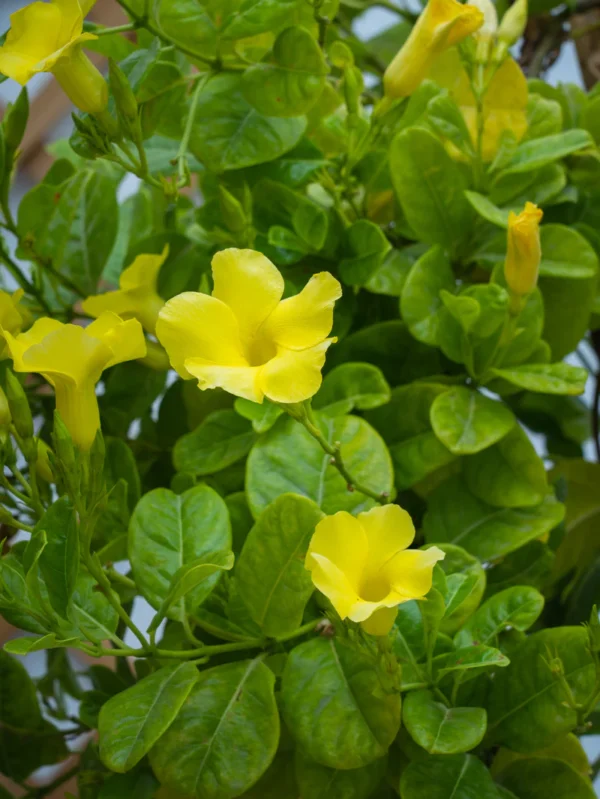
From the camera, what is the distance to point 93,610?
0.44 metres

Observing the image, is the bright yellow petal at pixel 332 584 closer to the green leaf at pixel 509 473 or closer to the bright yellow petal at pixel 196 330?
the bright yellow petal at pixel 196 330

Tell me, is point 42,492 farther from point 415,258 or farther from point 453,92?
point 453,92

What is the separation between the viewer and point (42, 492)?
52 centimetres

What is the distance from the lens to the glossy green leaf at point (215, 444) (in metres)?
0.51

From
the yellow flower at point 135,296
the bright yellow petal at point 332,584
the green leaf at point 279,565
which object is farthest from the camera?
the yellow flower at point 135,296

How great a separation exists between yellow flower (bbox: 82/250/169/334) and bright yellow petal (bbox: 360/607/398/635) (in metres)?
0.25

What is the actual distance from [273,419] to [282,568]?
0.10 metres

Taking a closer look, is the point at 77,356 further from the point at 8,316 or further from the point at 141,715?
the point at 141,715

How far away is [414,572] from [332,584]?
0.04m

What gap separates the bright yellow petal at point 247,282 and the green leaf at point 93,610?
7.1 inches

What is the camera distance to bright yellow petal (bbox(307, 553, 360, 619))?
1.00 ft

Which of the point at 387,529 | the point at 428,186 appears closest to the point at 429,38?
Answer: the point at 428,186

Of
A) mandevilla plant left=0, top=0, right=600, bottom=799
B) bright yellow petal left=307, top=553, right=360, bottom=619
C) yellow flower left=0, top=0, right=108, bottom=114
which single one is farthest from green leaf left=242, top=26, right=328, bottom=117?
bright yellow petal left=307, top=553, right=360, bottom=619

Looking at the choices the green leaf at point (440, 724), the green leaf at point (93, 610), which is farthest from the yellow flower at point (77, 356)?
the green leaf at point (440, 724)
